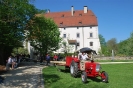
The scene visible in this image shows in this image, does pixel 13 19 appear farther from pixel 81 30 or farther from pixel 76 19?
pixel 76 19

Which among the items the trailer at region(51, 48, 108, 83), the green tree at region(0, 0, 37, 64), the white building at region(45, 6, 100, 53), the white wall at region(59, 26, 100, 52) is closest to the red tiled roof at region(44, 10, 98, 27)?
the white building at region(45, 6, 100, 53)

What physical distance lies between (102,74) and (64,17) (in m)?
60.7

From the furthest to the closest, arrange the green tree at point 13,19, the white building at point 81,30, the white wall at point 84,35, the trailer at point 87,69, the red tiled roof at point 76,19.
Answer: the red tiled roof at point 76,19
the white wall at point 84,35
the white building at point 81,30
the green tree at point 13,19
the trailer at point 87,69

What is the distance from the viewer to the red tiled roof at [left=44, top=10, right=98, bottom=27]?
2788 inches

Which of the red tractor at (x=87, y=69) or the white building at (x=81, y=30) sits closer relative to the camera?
the red tractor at (x=87, y=69)

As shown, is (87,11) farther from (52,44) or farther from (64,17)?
(52,44)

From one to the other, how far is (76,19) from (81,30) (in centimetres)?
428

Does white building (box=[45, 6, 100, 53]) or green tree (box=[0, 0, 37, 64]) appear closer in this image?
green tree (box=[0, 0, 37, 64])

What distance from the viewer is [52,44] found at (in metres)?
49.1

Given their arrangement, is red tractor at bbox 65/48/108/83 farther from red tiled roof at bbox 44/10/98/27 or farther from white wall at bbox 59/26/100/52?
red tiled roof at bbox 44/10/98/27

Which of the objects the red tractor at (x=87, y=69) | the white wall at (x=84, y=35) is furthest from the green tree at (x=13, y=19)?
the white wall at (x=84, y=35)

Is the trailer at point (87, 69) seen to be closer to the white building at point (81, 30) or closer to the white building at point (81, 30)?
the white building at point (81, 30)

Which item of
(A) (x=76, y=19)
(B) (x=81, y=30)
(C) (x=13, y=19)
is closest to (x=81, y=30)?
(B) (x=81, y=30)

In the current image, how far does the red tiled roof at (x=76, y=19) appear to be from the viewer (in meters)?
70.8
